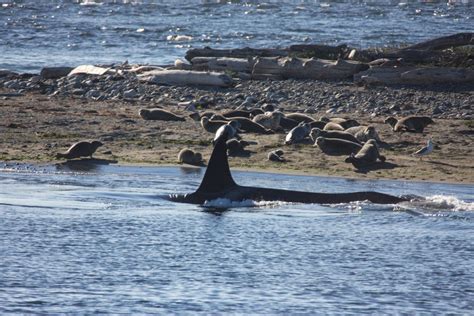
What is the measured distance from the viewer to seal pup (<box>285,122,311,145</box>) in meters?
17.6

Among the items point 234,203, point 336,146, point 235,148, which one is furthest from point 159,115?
point 234,203

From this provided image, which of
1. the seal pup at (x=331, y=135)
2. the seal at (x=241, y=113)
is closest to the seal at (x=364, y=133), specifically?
the seal pup at (x=331, y=135)

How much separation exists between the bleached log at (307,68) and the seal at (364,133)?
19.3 feet

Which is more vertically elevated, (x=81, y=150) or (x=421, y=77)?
(x=421, y=77)

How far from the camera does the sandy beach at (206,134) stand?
16453 millimetres

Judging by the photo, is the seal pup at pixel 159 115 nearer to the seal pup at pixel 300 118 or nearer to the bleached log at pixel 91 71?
the seal pup at pixel 300 118

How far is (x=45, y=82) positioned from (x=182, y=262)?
14454mm

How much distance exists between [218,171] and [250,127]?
5323 millimetres

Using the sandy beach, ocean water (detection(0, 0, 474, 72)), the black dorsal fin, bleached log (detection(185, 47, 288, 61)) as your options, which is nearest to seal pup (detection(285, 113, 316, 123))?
the sandy beach

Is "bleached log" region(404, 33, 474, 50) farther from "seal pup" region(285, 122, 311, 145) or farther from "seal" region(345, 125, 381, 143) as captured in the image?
"seal pup" region(285, 122, 311, 145)

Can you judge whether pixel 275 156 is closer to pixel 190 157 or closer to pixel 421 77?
pixel 190 157

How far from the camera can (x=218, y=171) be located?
43.8 feet

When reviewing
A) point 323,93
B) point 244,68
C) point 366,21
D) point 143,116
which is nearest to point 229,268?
point 143,116

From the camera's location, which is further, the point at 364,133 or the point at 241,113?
the point at 241,113
